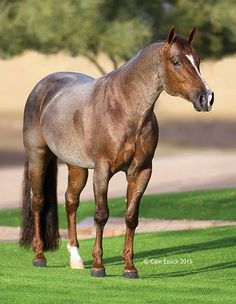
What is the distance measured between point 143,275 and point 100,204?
0.84 metres

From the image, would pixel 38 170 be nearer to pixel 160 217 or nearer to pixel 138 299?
pixel 138 299

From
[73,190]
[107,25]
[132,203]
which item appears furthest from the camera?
[107,25]

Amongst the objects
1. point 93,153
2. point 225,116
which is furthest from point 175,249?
point 225,116

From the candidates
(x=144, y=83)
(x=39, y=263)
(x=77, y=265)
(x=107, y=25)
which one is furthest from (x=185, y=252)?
A: (x=107, y=25)

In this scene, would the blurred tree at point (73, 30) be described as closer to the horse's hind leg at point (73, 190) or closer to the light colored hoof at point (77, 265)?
the horse's hind leg at point (73, 190)

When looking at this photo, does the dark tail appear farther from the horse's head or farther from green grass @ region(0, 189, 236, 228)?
green grass @ region(0, 189, 236, 228)

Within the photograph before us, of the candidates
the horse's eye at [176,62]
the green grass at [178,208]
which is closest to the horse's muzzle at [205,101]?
the horse's eye at [176,62]

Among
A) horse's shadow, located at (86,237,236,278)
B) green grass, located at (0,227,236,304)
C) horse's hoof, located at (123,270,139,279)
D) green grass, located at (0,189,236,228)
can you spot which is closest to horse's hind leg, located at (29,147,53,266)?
green grass, located at (0,227,236,304)

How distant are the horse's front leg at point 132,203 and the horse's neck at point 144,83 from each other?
54 cm

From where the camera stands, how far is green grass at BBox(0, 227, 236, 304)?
32.3 feet

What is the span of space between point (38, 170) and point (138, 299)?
11.7 feet

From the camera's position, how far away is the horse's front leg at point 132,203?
11438 millimetres

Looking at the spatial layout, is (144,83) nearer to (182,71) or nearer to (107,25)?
(182,71)

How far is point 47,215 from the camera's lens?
1324cm
